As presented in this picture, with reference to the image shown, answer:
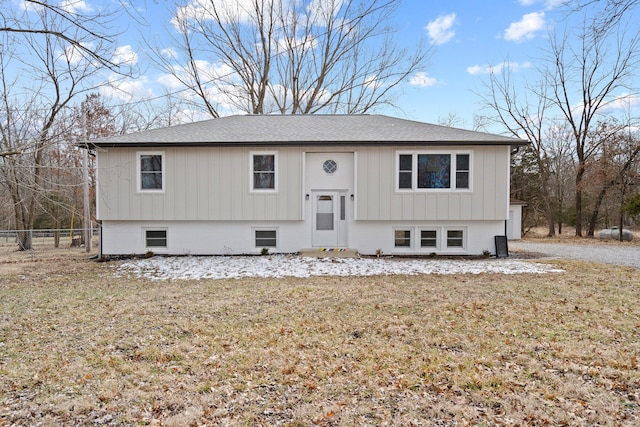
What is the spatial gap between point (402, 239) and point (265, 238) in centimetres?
418

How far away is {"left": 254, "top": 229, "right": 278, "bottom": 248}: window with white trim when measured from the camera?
11.7 meters

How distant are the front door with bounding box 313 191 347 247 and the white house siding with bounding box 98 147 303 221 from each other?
0.71 meters

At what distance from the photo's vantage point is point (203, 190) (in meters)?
11.4

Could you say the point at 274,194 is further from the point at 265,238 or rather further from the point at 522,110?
the point at 522,110

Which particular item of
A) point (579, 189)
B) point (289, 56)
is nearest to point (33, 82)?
point (289, 56)

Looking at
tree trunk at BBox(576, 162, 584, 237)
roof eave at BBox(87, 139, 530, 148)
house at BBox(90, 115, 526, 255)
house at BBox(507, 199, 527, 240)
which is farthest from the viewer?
tree trunk at BBox(576, 162, 584, 237)

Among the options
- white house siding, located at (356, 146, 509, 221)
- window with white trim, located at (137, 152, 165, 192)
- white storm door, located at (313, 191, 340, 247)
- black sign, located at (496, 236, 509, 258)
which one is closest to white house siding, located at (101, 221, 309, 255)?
white storm door, located at (313, 191, 340, 247)

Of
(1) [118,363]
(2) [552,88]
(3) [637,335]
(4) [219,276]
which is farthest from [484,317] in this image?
(2) [552,88]

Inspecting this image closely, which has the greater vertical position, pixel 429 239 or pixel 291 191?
pixel 291 191

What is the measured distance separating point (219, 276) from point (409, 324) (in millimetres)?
4994

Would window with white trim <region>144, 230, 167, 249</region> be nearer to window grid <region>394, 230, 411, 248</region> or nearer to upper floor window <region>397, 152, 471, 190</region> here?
window grid <region>394, 230, 411, 248</region>

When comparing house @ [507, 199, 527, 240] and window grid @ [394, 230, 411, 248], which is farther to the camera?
house @ [507, 199, 527, 240]

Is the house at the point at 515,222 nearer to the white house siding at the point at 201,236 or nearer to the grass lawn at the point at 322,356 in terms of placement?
the white house siding at the point at 201,236

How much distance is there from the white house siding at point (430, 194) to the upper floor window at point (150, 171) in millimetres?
5932
